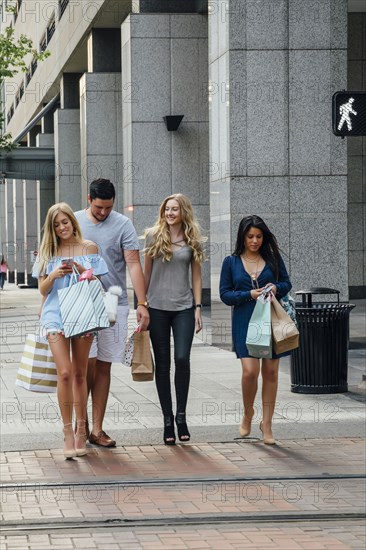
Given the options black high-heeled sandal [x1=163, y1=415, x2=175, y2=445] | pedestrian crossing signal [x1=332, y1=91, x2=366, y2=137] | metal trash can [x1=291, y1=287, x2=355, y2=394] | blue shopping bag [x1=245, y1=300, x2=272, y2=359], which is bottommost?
black high-heeled sandal [x1=163, y1=415, x2=175, y2=445]

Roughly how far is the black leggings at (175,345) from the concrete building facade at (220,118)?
282 inches

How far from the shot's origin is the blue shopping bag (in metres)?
8.52

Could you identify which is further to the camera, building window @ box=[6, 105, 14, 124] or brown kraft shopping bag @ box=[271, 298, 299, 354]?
building window @ box=[6, 105, 14, 124]

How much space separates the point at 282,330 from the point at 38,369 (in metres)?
1.85

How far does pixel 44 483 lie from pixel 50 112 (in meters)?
46.1

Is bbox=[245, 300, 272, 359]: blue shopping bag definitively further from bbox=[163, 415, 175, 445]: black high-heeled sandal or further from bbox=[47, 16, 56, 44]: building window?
bbox=[47, 16, 56, 44]: building window

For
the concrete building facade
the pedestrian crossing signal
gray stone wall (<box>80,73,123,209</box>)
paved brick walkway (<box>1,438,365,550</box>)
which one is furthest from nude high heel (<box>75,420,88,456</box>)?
gray stone wall (<box>80,73,123,209</box>)

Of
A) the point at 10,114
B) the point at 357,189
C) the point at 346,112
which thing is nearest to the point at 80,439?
the point at 346,112

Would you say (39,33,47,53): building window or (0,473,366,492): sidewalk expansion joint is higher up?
(39,33,47,53): building window

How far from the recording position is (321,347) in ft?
36.4

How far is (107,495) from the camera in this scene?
22.7 ft

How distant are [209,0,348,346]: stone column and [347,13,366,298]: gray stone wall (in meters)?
12.8

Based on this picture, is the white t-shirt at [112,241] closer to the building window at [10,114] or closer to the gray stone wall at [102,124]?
the gray stone wall at [102,124]

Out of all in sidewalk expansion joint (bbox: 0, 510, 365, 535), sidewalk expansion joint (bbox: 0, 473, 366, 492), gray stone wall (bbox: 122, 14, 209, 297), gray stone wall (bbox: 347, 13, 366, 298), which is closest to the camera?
sidewalk expansion joint (bbox: 0, 510, 365, 535)
